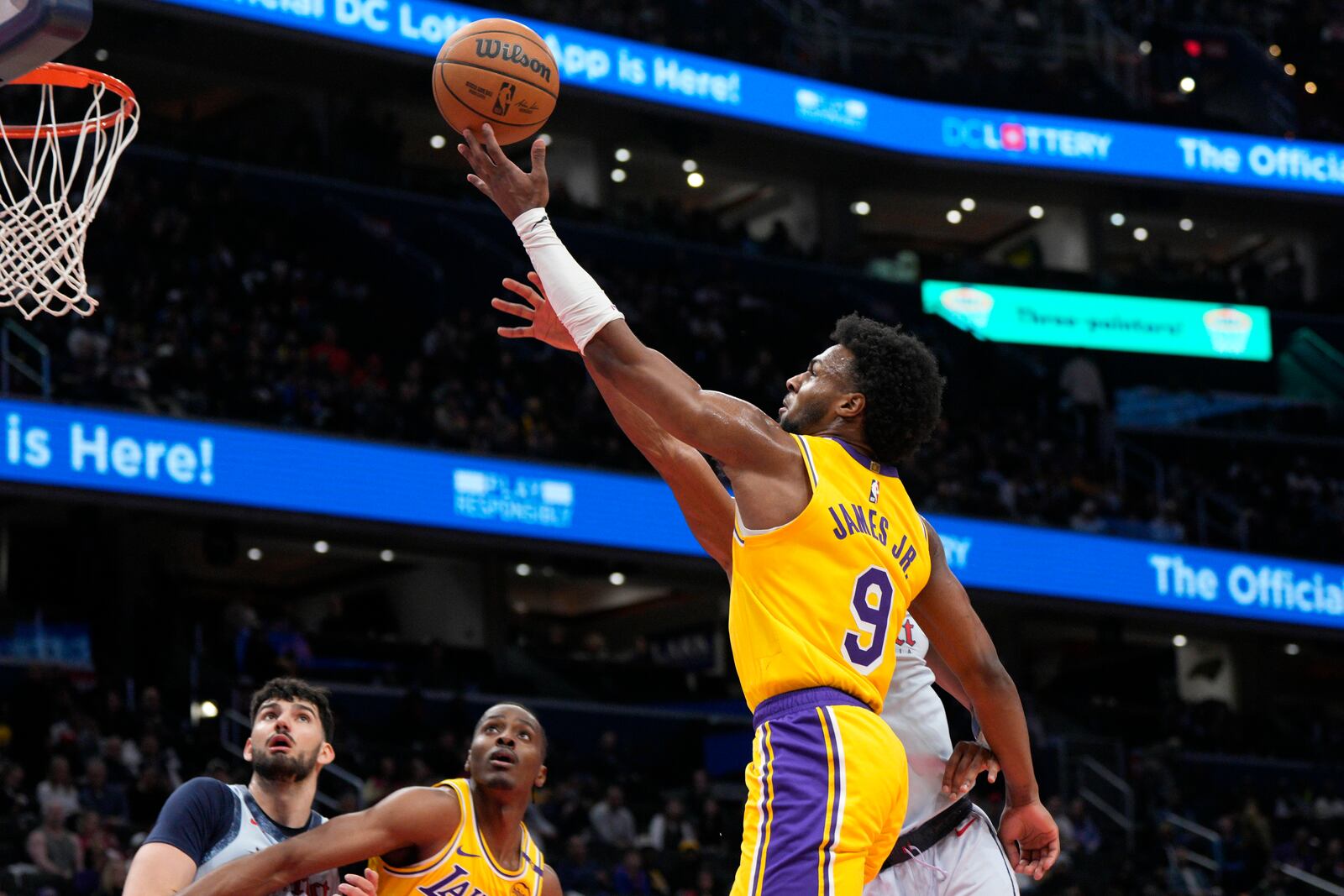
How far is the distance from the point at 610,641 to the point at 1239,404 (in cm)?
1076

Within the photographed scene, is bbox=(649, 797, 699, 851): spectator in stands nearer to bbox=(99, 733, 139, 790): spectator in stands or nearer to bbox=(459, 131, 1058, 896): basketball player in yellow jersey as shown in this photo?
bbox=(99, 733, 139, 790): spectator in stands

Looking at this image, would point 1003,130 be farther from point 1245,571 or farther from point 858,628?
point 858,628

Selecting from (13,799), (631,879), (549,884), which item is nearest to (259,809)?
(549,884)

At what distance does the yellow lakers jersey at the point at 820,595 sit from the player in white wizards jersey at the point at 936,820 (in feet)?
0.94

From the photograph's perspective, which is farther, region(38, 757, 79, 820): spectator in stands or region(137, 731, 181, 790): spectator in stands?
region(137, 731, 181, 790): spectator in stands

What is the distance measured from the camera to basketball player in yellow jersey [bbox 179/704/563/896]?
488 centimetres

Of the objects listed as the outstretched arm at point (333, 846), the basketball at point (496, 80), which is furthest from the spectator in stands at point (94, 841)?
the basketball at point (496, 80)

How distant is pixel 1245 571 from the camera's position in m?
23.7

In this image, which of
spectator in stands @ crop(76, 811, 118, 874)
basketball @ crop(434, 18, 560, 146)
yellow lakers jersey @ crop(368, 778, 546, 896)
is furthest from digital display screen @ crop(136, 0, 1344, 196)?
yellow lakers jersey @ crop(368, 778, 546, 896)

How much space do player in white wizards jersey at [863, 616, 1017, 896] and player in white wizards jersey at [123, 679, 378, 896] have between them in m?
1.48

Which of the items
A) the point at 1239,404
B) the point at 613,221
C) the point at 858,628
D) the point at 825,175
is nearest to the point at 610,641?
the point at 613,221

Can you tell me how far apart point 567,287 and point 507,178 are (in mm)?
317

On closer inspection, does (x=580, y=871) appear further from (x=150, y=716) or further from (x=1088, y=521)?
(x=1088, y=521)

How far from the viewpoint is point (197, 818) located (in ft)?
17.4
